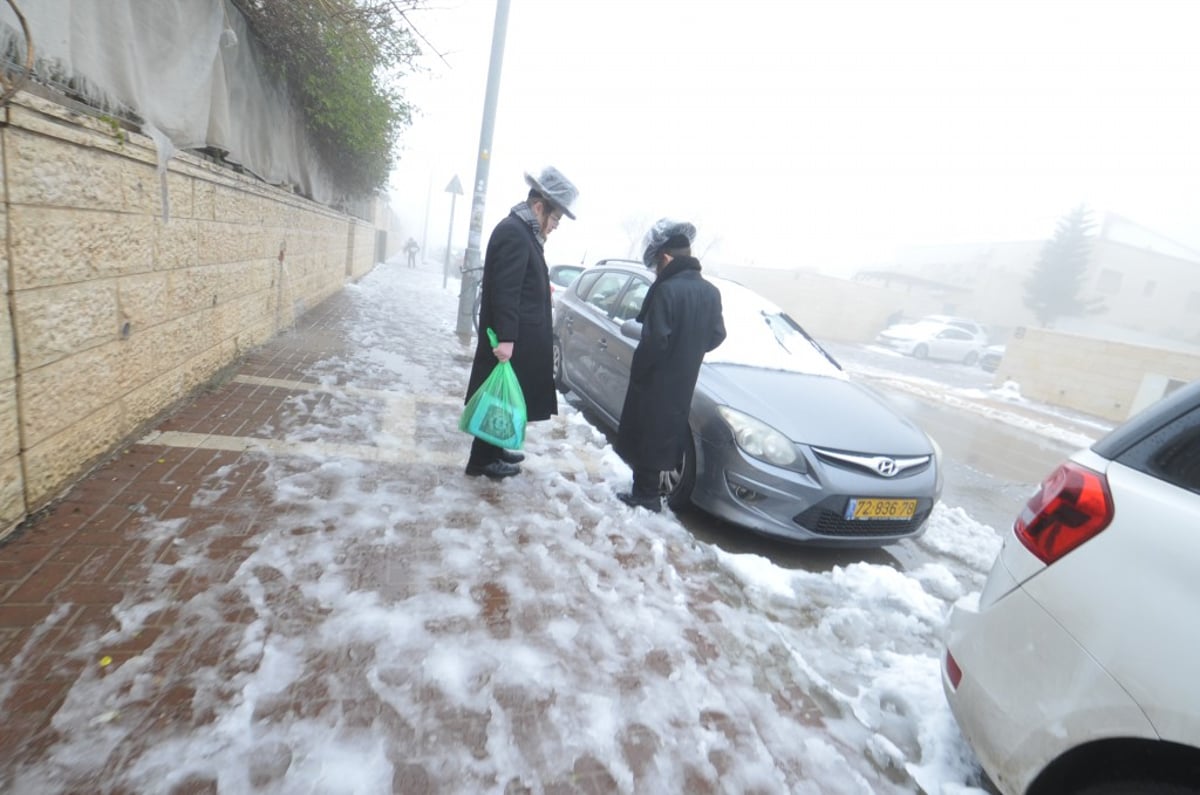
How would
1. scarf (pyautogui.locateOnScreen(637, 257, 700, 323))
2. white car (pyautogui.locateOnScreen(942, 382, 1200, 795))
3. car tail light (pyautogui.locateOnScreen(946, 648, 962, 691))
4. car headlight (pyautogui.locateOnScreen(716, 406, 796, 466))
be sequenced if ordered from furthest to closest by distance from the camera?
scarf (pyautogui.locateOnScreen(637, 257, 700, 323)) → car headlight (pyautogui.locateOnScreen(716, 406, 796, 466)) → car tail light (pyautogui.locateOnScreen(946, 648, 962, 691)) → white car (pyautogui.locateOnScreen(942, 382, 1200, 795))

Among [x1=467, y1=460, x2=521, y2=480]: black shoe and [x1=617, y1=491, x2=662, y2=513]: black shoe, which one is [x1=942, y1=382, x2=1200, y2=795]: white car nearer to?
[x1=617, y1=491, x2=662, y2=513]: black shoe

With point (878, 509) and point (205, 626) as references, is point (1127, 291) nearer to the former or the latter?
point (878, 509)

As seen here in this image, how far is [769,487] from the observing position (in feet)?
10.7

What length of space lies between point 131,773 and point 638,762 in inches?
55.2

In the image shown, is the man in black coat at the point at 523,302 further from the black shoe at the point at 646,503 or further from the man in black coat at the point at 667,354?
the black shoe at the point at 646,503

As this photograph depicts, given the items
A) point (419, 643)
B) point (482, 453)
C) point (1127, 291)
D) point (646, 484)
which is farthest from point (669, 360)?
point (1127, 291)

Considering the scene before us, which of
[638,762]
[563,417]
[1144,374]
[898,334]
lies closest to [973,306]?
[898,334]

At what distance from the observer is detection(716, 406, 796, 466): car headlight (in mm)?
3289

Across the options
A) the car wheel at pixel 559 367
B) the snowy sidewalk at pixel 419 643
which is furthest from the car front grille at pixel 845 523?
the car wheel at pixel 559 367

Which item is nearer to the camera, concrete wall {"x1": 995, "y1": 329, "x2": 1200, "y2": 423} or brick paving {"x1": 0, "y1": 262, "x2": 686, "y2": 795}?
brick paving {"x1": 0, "y1": 262, "x2": 686, "y2": 795}

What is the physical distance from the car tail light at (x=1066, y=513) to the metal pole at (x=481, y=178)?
7464mm

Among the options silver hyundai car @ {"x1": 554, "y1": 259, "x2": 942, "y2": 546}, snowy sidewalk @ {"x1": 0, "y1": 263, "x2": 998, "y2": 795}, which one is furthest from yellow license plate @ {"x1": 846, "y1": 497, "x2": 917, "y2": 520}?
snowy sidewalk @ {"x1": 0, "y1": 263, "x2": 998, "y2": 795}

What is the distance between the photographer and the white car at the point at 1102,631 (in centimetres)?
136

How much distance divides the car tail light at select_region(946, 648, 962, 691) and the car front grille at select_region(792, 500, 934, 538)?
1245 millimetres
